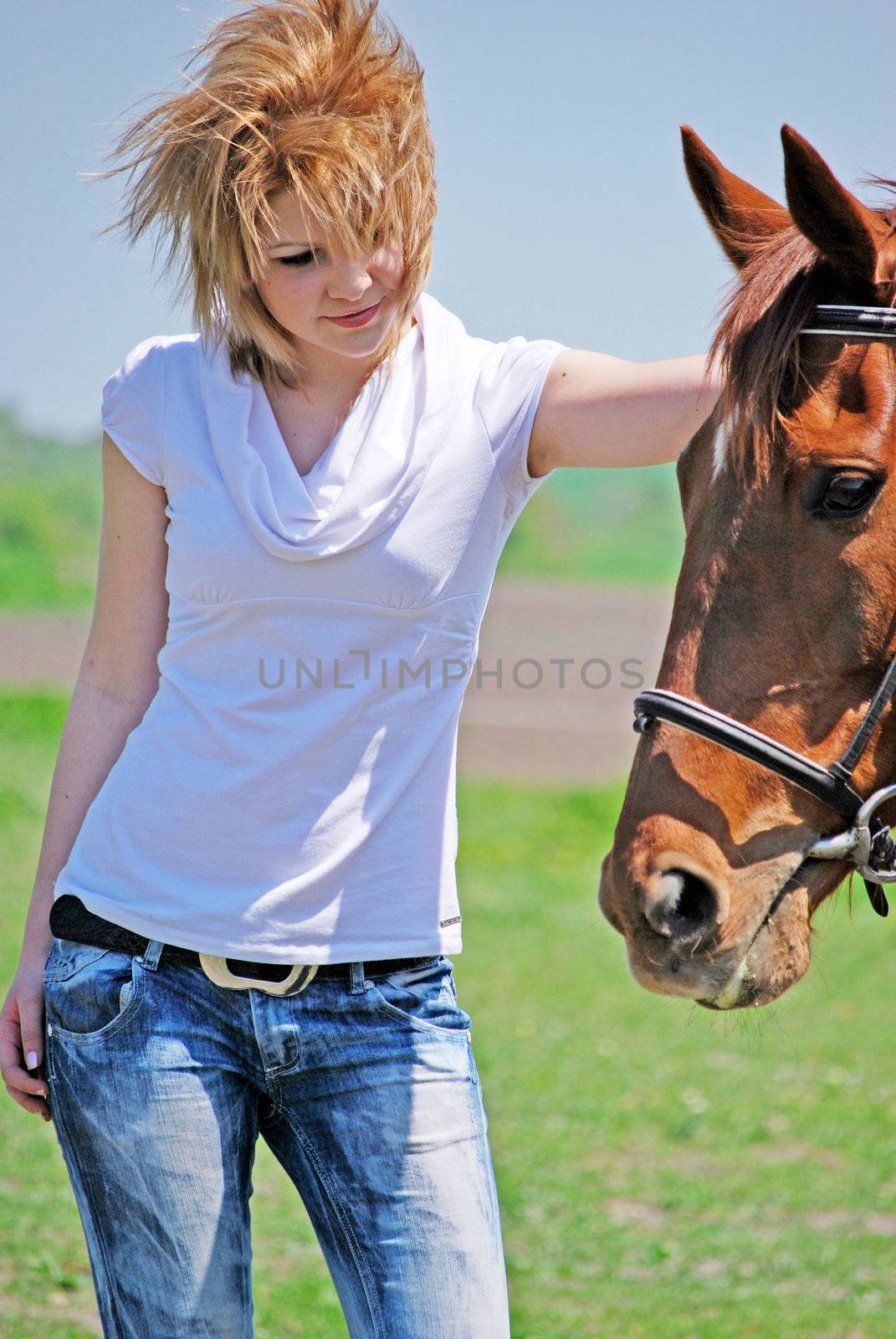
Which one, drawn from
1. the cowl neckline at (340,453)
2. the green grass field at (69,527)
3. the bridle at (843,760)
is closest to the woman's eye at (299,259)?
the cowl neckline at (340,453)

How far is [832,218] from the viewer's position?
1610 mm

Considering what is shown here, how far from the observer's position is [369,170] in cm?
167

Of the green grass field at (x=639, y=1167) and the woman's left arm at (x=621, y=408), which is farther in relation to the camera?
the green grass field at (x=639, y=1167)

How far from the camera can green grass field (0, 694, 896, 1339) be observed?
12.3ft

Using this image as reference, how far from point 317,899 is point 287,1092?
267 millimetres

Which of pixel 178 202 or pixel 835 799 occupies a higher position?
pixel 178 202

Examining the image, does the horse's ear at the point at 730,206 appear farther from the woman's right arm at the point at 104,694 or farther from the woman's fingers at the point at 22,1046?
the woman's fingers at the point at 22,1046

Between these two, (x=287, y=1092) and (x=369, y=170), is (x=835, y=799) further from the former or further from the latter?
(x=369, y=170)

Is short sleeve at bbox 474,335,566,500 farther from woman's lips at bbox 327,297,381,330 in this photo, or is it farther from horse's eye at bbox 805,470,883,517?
horse's eye at bbox 805,470,883,517

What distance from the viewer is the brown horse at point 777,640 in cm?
154

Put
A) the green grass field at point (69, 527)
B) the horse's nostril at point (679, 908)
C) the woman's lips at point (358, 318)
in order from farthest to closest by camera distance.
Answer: the green grass field at point (69, 527) < the woman's lips at point (358, 318) < the horse's nostril at point (679, 908)

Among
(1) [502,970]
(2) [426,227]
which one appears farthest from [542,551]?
(2) [426,227]

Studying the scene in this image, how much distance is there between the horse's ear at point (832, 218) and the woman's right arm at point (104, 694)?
0.97 metres

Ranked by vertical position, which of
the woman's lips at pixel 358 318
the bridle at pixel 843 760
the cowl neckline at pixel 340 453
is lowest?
the bridle at pixel 843 760
